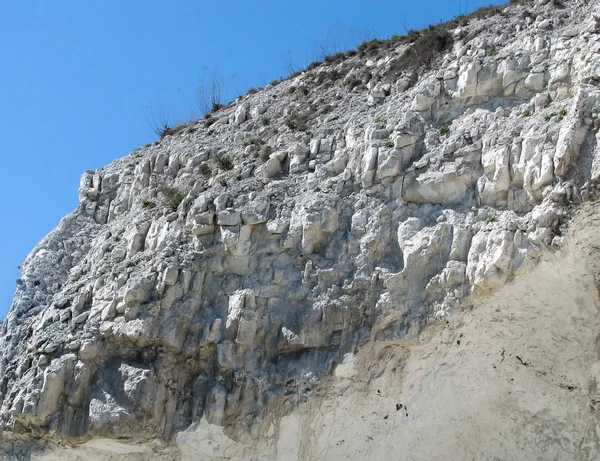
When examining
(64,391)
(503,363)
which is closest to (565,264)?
(503,363)

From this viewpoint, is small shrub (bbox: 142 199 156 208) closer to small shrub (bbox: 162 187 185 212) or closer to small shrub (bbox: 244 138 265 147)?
small shrub (bbox: 162 187 185 212)

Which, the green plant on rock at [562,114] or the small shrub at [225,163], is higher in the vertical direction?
the green plant on rock at [562,114]

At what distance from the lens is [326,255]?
671 inches

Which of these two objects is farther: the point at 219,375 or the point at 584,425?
the point at 219,375

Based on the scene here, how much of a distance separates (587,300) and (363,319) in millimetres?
4144

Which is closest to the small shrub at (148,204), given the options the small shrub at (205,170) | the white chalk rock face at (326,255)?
the white chalk rock face at (326,255)

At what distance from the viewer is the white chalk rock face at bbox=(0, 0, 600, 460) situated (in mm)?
15531

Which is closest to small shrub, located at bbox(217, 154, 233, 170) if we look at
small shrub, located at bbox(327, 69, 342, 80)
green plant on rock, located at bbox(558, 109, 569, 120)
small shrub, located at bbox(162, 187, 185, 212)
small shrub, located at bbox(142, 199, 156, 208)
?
small shrub, located at bbox(162, 187, 185, 212)

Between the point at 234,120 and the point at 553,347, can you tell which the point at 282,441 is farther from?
the point at 234,120

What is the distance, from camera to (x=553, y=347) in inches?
595

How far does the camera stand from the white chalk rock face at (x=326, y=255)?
15531 mm

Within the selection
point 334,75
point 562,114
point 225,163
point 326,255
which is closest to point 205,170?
point 225,163

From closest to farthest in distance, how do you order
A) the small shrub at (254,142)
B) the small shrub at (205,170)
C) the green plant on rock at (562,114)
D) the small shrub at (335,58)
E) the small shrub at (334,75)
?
1. the green plant on rock at (562,114)
2. the small shrub at (205,170)
3. the small shrub at (254,142)
4. the small shrub at (334,75)
5. the small shrub at (335,58)

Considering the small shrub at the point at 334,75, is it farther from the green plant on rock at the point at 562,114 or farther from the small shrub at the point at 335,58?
the green plant on rock at the point at 562,114
